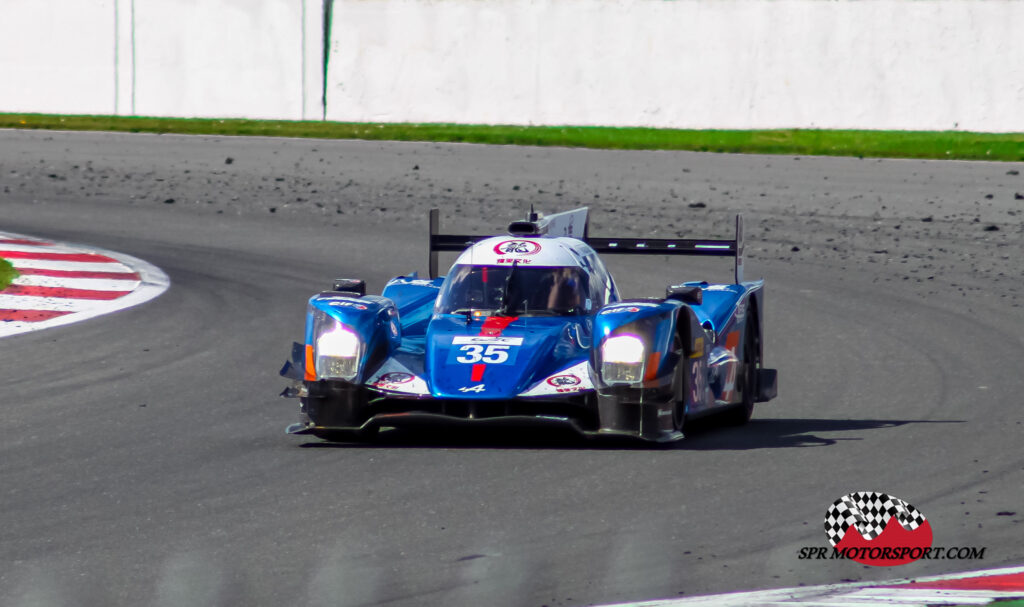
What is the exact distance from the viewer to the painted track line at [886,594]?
5.25 m

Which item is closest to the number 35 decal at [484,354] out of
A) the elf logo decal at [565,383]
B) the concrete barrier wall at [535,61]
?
the elf logo decal at [565,383]

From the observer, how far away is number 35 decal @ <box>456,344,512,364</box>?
8.05 metres

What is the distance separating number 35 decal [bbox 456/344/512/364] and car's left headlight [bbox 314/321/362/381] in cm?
53

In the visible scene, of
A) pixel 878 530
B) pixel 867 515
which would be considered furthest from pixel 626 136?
pixel 878 530

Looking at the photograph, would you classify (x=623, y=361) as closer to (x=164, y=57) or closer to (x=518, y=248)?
(x=518, y=248)

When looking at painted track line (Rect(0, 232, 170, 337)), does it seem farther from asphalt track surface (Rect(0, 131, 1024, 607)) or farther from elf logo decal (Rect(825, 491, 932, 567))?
elf logo decal (Rect(825, 491, 932, 567))

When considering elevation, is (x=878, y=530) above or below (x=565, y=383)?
below

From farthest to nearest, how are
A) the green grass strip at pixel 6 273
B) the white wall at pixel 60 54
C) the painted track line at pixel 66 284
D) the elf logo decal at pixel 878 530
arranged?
1. the white wall at pixel 60 54
2. the green grass strip at pixel 6 273
3. the painted track line at pixel 66 284
4. the elf logo decal at pixel 878 530

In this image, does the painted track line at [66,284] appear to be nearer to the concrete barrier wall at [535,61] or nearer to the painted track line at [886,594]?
the painted track line at [886,594]

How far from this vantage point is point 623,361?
26.3ft

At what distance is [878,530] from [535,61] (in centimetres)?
2140

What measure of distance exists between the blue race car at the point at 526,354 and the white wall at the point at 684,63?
16712 millimetres

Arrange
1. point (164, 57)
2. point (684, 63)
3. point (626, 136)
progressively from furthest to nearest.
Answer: point (164, 57) < point (684, 63) < point (626, 136)

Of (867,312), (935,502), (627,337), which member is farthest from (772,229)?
(935,502)
